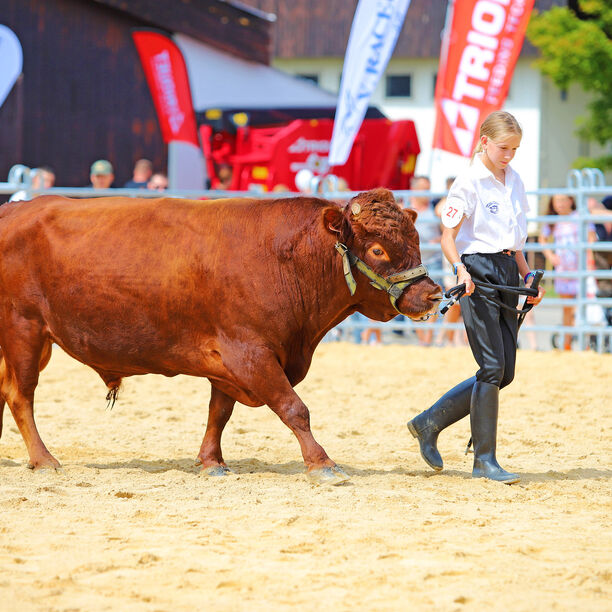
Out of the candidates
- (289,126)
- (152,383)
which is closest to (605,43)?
(289,126)

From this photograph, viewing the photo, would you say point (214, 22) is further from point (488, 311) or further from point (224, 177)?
point (488, 311)

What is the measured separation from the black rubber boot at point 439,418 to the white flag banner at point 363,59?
814 cm

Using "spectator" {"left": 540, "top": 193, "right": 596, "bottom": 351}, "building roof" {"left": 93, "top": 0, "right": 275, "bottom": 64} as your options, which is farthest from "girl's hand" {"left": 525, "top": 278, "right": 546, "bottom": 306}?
"building roof" {"left": 93, "top": 0, "right": 275, "bottom": 64}

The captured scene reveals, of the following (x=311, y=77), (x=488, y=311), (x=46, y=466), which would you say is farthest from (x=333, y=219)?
(x=311, y=77)

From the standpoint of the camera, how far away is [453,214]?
5.30 m

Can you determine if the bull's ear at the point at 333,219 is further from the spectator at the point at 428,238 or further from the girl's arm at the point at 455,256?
the spectator at the point at 428,238

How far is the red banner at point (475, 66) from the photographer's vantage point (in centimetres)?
1319

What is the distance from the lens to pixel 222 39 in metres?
20.8

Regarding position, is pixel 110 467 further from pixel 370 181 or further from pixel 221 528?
pixel 370 181

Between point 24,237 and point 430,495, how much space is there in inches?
98.4

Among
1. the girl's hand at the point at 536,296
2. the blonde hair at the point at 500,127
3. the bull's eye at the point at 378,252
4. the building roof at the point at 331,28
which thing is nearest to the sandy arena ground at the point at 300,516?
the girl's hand at the point at 536,296

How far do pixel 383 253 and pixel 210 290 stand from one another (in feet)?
2.83

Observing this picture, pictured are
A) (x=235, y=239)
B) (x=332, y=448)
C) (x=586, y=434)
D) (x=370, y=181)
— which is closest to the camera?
(x=235, y=239)

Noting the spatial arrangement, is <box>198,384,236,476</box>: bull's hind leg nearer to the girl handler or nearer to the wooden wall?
the girl handler
